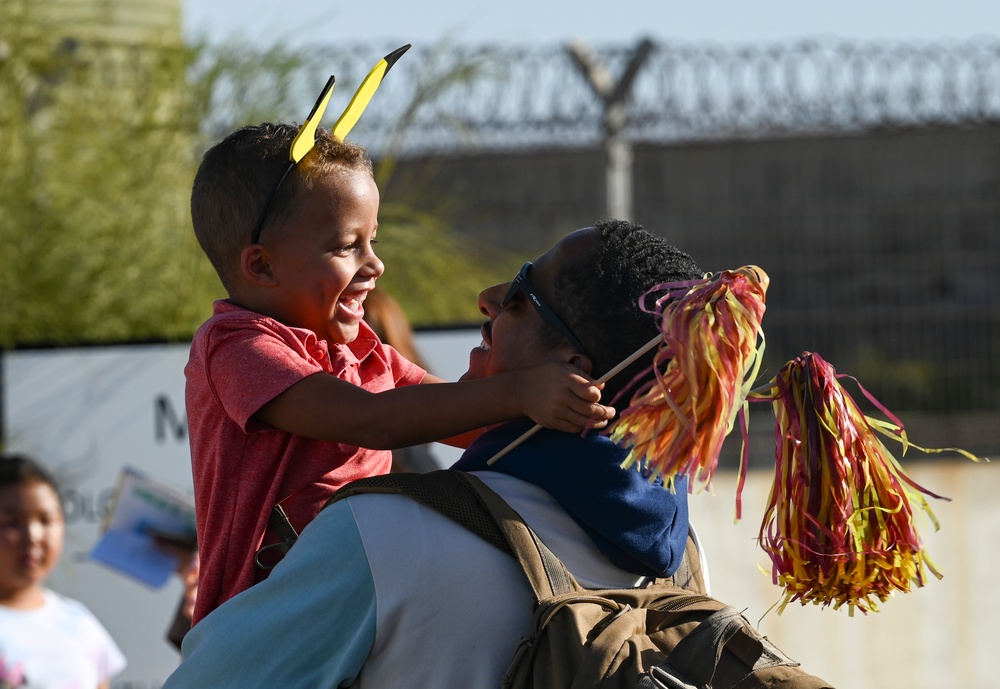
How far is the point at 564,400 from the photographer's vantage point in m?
1.77

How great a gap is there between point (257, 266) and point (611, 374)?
685mm

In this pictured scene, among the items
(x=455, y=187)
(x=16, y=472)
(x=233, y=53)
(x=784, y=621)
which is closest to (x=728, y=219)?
(x=455, y=187)

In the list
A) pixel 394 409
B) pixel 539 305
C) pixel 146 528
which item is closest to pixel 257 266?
pixel 394 409

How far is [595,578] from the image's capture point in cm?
184

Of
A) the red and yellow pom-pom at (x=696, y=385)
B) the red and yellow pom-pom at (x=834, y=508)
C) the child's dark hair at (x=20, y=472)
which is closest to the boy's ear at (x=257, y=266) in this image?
the red and yellow pom-pom at (x=696, y=385)

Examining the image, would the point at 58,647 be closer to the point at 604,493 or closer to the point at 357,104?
the point at 357,104

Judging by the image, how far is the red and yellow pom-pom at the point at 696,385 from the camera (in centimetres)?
171

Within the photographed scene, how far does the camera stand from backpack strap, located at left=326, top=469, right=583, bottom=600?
5.69 feet

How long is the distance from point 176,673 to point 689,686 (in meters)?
0.70

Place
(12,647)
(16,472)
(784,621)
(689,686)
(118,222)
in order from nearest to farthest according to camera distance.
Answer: (689,686), (12,647), (16,472), (118,222), (784,621)

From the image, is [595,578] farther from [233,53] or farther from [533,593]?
[233,53]

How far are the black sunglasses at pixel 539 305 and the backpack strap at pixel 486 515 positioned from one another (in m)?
0.25

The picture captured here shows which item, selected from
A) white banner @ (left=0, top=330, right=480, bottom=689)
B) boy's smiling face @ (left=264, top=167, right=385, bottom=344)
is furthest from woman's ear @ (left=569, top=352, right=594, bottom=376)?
white banner @ (left=0, top=330, right=480, bottom=689)

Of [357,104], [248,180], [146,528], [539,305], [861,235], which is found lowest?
[146,528]
